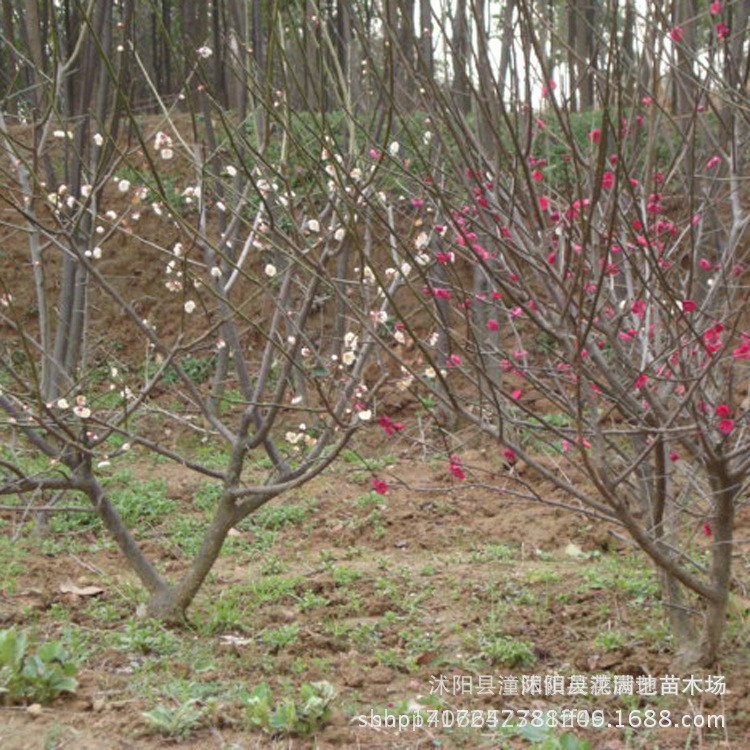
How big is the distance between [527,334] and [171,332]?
4.20 metres

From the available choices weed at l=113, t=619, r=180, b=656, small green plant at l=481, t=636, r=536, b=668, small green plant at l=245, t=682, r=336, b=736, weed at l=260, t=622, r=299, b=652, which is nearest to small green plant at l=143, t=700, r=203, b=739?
small green plant at l=245, t=682, r=336, b=736

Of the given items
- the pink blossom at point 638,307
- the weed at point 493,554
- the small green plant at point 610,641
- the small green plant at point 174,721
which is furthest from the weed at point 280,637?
the pink blossom at point 638,307

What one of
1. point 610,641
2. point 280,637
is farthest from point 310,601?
point 610,641

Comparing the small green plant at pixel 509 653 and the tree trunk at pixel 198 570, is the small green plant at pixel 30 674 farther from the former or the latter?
the small green plant at pixel 509 653

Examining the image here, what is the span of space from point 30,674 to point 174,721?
0.55 m

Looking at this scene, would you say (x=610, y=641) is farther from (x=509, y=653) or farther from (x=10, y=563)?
(x=10, y=563)

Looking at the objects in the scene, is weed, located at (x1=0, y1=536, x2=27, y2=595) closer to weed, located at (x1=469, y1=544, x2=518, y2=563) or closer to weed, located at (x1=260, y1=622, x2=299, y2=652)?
weed, located at (x1=260, y1=622, x2=299, y2=652)

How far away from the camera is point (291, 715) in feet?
10.2

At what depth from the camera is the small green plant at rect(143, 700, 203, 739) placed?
10.3 ft

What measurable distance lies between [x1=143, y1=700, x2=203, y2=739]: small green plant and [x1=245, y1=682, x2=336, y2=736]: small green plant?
0.57 ft

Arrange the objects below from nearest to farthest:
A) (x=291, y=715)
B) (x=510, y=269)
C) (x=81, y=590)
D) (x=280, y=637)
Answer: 1. (x=291, y=715)
2. (x=510, y=269)
3. (x=280, y=637)
4. (x=81, y=590)

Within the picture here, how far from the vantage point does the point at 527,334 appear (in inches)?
404

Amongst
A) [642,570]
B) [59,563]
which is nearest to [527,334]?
[642,570]

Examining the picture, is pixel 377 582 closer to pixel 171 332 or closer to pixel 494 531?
pixel 494 531
